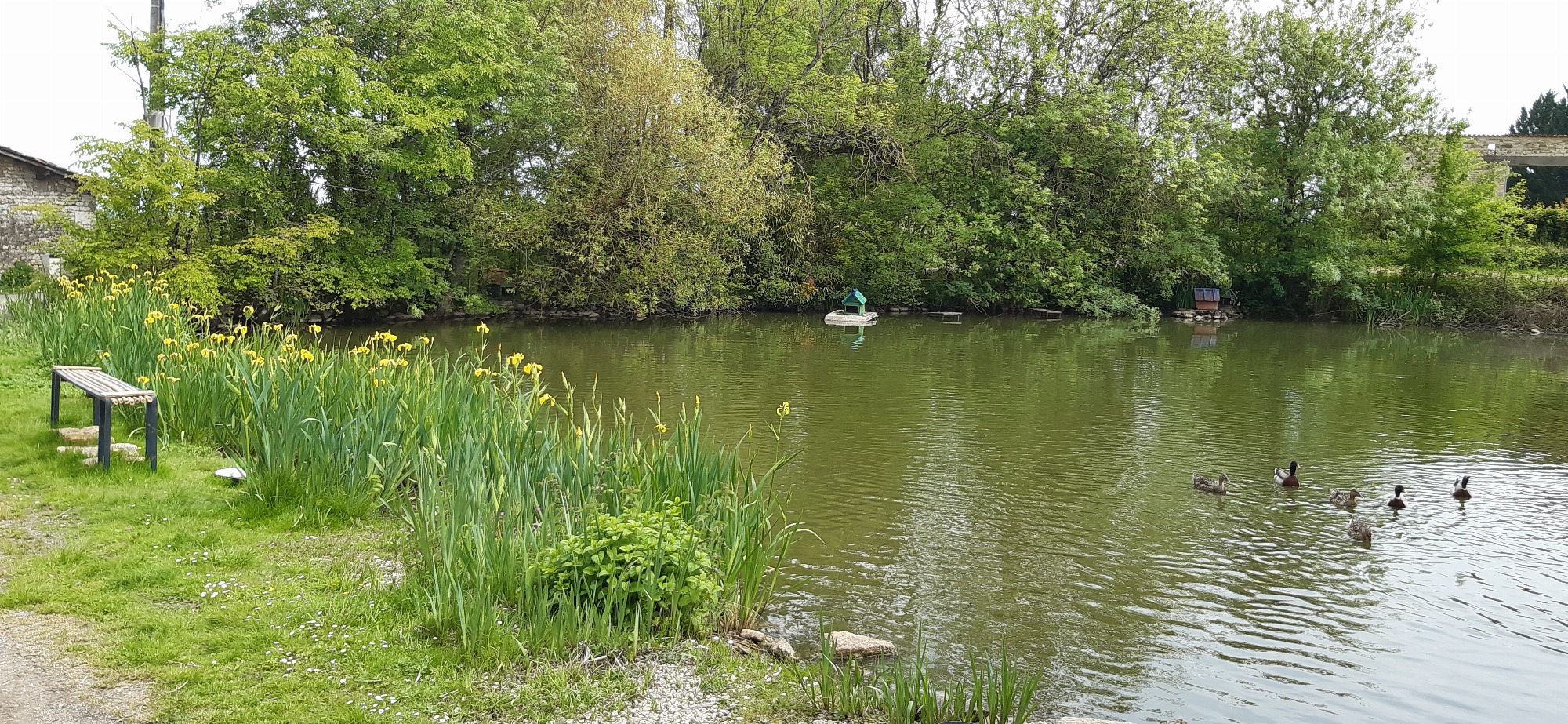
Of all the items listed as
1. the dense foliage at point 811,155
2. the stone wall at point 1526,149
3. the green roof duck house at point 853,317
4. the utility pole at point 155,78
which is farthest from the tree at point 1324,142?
the utility pole at point 155,78

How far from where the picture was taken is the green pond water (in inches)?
222

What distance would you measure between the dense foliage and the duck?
687 inches

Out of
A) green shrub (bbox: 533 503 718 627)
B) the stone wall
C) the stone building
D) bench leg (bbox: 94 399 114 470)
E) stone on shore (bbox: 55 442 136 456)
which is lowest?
green shrub (bbox: 533 503 718 627)

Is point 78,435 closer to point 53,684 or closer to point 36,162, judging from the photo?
point 53,684

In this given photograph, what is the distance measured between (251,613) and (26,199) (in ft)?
84.1

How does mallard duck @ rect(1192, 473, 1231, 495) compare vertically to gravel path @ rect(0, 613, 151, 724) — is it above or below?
above

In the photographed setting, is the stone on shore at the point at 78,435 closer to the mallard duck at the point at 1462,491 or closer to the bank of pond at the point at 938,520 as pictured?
the bank of pond at the point at 938,520

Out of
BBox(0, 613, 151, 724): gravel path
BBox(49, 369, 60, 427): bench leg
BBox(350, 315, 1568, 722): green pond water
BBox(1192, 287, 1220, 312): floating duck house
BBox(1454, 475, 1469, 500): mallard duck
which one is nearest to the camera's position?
BBox(0, 613, 151, 724): gravel path

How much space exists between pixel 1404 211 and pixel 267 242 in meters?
29.1


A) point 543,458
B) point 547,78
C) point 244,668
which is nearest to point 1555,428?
point 543,458

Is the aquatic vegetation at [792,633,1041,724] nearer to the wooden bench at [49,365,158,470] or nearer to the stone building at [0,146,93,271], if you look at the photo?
the wooden bench at [49,365,158,470]

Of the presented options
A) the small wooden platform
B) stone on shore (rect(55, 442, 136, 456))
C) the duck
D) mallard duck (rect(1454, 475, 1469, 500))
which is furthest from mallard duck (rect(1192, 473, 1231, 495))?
the small wooden platform

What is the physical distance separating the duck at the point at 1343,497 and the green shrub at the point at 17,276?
20.4 meters

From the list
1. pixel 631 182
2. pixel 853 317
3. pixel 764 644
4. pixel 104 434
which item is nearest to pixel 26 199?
pixel 631 182
